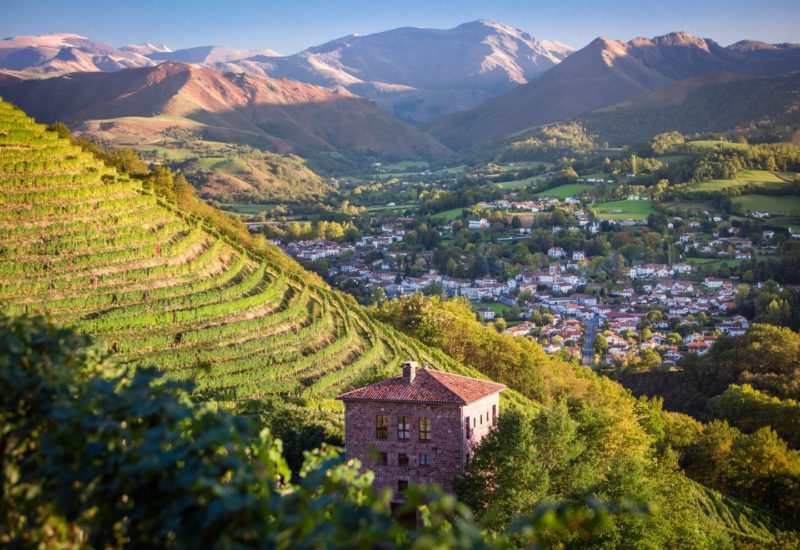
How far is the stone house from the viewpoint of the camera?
28.8 meters

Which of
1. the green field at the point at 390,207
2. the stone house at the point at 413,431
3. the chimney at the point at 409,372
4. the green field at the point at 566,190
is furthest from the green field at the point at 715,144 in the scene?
the stone house at the point at 413,431

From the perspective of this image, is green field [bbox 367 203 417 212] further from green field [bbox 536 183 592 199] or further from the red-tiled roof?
the red-tiled roof

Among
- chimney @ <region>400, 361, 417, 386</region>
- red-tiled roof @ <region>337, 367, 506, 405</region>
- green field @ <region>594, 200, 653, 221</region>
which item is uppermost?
chimney @ <region>400, 361, 417, 386</region>

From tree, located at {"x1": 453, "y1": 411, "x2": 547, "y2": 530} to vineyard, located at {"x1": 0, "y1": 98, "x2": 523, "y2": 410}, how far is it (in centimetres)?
872

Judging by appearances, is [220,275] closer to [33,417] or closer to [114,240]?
[114,240]

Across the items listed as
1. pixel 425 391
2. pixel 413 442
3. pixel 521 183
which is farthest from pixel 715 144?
pixel 413 442

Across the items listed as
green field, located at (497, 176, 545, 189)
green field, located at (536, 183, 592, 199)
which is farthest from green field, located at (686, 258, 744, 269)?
green field, located at (497, 176, 545, 189)

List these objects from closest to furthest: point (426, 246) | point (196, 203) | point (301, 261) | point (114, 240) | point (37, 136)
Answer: point (114, 240), point (37, 136), point (196, 203), point (301, 261), point (426, 246)

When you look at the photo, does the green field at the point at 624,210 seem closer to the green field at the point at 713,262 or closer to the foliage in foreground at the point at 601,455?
the green field at the point at 713,262

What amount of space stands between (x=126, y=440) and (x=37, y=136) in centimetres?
3749

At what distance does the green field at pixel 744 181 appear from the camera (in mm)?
139125

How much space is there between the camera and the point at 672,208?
136 m

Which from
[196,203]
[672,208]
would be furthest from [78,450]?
[672,208]

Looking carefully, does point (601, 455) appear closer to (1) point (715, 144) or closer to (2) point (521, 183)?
(1) point (715, 144)
